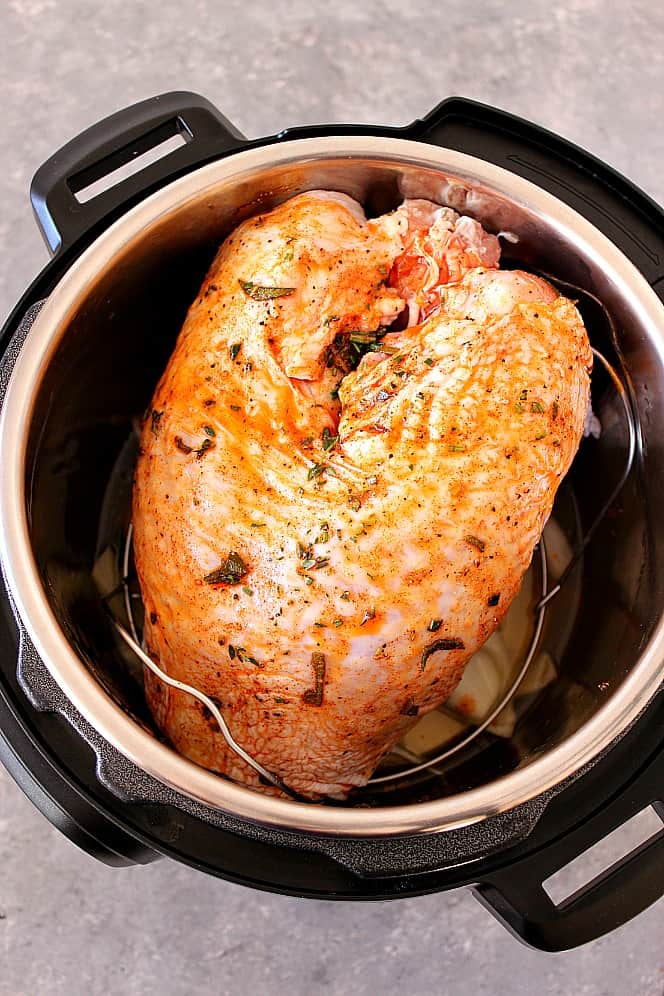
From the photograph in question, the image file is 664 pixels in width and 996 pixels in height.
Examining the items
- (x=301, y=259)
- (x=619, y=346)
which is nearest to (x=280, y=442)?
(x=301, y=259)

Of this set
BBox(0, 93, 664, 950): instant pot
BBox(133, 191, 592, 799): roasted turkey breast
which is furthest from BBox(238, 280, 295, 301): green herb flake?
BBox(0, 93, 664, 950): instant pot

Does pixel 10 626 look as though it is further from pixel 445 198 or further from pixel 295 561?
pixel 445 198

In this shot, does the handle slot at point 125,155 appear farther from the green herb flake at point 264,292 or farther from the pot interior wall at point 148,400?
the green herb flake at point 264,292

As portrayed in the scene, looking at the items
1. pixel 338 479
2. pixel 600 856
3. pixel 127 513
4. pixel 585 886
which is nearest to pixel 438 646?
pixel 338 479

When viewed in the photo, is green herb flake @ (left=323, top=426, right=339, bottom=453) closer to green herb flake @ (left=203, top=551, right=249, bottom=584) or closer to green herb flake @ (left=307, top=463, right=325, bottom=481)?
green herb flake @ (left=307, top=463, right=325, bottom=481)

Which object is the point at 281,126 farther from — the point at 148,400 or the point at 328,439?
the point at 328,439

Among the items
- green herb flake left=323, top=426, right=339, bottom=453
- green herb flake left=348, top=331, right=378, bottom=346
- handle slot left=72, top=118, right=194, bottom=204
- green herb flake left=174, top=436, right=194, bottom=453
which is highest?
handle slot left=72, top=118, right=194, bottom=204
